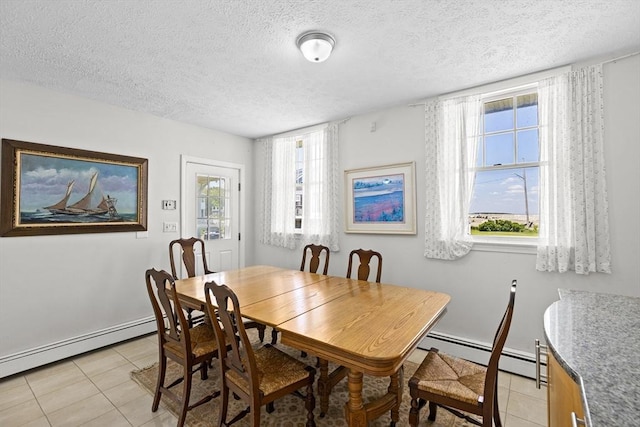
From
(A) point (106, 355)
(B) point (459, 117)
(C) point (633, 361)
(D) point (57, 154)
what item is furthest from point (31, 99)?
(C) point (633, 361)

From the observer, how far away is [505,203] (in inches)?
110

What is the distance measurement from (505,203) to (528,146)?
0.55m

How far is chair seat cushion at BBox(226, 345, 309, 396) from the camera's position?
1.64 metres

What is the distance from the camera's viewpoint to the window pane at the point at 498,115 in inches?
110

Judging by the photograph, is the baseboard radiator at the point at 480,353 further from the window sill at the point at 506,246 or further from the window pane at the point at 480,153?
the window pane at the point at 480,153

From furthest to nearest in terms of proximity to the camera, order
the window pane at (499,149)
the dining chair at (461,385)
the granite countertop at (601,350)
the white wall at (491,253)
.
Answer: the window pane at (499,149)
the white wall at (491,253)
the dining chair at (461,385)
the granite countertop at (601,350)

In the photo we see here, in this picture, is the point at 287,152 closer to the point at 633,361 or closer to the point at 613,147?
the point at 613,147

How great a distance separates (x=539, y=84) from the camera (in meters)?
2.55

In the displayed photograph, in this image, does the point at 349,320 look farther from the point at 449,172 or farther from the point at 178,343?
the point at 449,172

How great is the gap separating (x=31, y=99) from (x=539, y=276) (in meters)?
4.89

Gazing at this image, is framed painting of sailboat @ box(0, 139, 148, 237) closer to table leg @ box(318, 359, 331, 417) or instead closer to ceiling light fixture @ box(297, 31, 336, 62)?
ceiling light fixture @ box(297, 31, 336, 62)

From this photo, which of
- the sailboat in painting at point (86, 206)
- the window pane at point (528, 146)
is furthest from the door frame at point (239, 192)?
the window pane at point (528, 146)

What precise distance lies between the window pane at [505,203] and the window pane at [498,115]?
16.7 inches

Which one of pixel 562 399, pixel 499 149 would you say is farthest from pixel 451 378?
pixel 499 149
